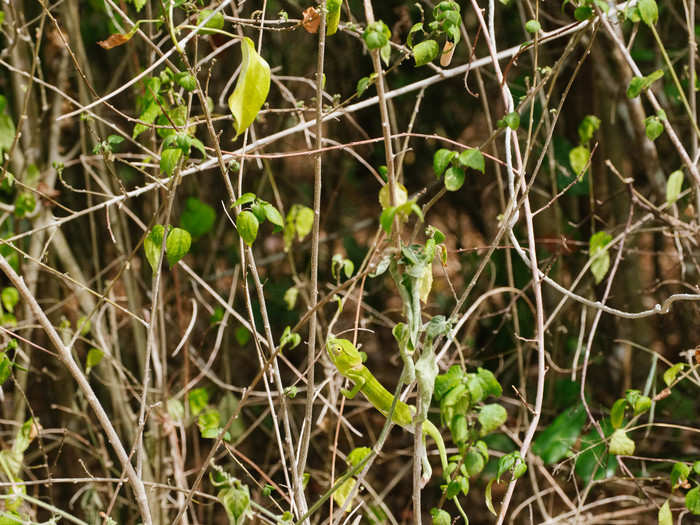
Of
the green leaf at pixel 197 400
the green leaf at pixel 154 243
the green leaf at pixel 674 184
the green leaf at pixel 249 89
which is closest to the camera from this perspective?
the green leaf at pixel 249 89

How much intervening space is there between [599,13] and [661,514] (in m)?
0.77

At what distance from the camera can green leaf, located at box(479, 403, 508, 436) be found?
105 centimetres

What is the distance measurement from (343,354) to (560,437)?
103 cm

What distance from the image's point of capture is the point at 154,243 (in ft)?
3.51

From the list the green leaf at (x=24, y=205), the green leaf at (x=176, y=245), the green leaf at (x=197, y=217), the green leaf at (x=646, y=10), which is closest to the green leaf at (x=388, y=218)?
the green leaf at (x=176, y=245)

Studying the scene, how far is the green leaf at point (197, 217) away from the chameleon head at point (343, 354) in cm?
116

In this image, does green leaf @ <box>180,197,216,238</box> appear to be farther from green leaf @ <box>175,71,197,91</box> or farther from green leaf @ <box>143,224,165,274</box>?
green leaf @ <box>175,71,197,91</box>

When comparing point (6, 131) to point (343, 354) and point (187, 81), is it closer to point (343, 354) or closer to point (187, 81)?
point (187, 81)

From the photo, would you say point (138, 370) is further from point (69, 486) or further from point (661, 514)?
→ point (661, 514)

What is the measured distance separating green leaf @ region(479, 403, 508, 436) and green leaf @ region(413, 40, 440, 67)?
0.47m

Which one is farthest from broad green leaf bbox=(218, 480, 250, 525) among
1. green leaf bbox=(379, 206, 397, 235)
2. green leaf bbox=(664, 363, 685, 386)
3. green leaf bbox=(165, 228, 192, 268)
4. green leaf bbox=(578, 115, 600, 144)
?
green leaf bbox=(578, 115, 600, 144)

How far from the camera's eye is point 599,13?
1.02m

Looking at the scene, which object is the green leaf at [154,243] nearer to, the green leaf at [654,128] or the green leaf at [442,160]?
the green leaf at [442,160]

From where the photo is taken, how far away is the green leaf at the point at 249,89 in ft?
2.82
